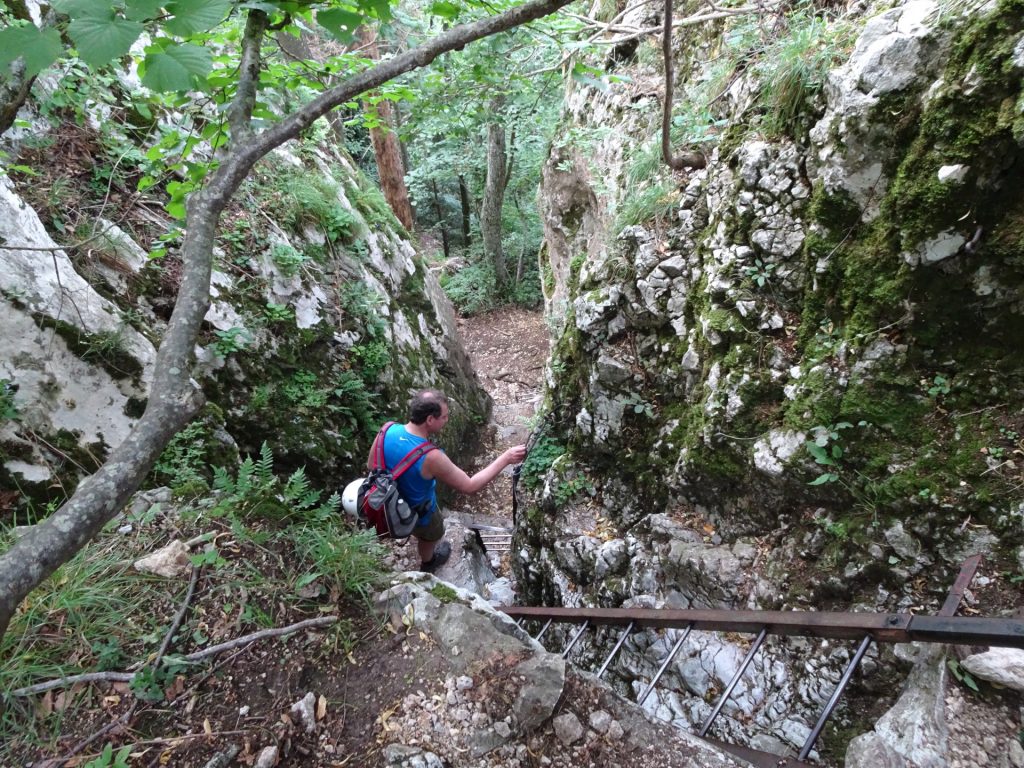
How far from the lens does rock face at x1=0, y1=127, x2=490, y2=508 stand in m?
3.67

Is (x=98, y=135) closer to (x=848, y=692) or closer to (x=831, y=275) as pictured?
(x=831, y=275)

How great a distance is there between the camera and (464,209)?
18.2 metres

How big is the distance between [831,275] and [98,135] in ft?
21.6

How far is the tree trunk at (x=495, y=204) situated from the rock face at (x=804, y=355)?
9289 millimetres

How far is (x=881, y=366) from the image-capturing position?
301 centimetres

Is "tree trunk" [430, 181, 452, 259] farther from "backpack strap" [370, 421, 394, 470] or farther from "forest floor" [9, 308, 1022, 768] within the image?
"forest floor" [9, 308, 1022, 768]

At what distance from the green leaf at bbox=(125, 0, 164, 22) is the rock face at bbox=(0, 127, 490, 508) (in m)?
1.71

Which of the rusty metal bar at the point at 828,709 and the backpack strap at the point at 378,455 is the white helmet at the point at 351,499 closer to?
the backpack strap at the point at 378,455

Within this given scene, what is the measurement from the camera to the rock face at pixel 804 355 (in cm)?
262

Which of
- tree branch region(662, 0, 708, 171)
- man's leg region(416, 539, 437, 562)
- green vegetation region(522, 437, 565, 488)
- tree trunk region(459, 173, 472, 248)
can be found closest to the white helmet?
man's leg region(416, 539, 437, 562)

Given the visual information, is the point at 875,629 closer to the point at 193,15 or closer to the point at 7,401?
the point at 193,15

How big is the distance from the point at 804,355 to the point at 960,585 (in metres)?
1.53

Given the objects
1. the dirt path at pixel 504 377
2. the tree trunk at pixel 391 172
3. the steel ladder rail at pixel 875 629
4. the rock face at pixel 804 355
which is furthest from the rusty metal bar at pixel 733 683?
the tree trunk at pixel 391 172

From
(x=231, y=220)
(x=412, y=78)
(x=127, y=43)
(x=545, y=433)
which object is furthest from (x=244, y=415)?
(x=127, y=43)
